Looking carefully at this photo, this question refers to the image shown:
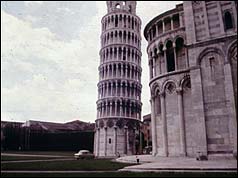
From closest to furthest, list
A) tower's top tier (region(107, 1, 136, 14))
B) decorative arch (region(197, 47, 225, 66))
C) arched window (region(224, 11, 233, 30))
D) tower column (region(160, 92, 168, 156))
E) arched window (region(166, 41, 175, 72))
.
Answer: decorative arch (region(197, 47, 225, 66)), arched window (region(224, 11, 233, 30)), tower column (region(160, 92, 168, 156)), arched window (region(166, 41, 175, 72)), tower's top tier (region(107, 1, 136, 14))

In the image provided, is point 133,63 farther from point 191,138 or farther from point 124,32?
point 191,138

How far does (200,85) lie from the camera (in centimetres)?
1950

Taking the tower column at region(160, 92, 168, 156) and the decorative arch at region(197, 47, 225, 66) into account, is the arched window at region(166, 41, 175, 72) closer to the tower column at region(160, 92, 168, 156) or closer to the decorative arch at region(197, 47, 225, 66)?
the tower column at region(160, 92, 168, 156)

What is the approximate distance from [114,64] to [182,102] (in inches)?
1362

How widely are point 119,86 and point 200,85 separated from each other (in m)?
38.1

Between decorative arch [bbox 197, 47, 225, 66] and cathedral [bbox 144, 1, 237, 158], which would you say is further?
decorative arch [bbox 197, 47, 225, 66]

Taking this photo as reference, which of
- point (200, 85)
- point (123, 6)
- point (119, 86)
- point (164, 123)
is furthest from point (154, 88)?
point (123, 6)

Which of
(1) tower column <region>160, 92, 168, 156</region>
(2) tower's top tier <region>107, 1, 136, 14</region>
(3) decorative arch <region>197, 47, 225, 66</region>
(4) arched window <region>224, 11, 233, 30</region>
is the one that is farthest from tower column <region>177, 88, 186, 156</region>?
(2) tower's top tier <region>107, 1, 136, 14</region>

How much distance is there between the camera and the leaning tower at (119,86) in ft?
178

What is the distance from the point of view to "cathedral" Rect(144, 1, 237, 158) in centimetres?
1830

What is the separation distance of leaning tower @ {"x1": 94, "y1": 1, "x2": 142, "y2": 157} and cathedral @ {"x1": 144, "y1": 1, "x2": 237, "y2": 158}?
27277mm

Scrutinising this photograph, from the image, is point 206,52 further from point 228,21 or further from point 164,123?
point 164,123

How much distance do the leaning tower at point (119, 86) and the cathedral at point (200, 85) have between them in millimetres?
27277

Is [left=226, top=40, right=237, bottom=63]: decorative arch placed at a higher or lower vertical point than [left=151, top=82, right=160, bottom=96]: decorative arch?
higher
